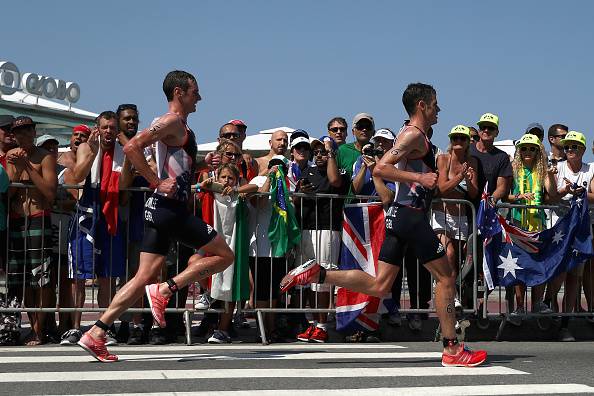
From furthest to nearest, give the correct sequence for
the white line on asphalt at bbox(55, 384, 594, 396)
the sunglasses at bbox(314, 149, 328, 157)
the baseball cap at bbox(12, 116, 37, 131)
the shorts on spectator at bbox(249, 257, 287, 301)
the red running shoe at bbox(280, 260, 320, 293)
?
the sunglasses at bbox(314, 149, 328, 157), the shorts on spectator at bbox(249, 257, 287, 301), the baseball cap at bbox(12, 116, 37, 131), the red running shoe at bbox(280, 260, 320, 293), the white line on asphalt at bbox(55, 384, 594, 396)

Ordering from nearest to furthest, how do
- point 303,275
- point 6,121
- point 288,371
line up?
point 288,371
point 303,275
point 6,121

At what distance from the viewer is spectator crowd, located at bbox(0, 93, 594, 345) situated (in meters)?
10.4

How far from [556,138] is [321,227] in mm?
3876

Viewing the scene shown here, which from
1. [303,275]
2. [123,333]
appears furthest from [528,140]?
[123,333]

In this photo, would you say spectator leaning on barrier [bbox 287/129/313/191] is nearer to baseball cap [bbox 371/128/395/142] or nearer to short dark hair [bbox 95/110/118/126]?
baseball cap [bbox 371/128/395/142]

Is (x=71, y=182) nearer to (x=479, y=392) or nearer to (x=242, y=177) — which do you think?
(x=242, y=177)

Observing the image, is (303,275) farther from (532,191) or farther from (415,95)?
(532,191)

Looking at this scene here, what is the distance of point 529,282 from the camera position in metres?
11.6

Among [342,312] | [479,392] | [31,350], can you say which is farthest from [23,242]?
[479,392]

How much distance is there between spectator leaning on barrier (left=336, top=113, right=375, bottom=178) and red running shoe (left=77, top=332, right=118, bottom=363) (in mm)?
4123

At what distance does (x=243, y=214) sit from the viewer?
1071cm

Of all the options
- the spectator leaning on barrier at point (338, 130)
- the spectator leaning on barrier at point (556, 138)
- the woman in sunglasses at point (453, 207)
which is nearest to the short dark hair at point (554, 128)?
the spectator leaning on barrier at point (556, 138)

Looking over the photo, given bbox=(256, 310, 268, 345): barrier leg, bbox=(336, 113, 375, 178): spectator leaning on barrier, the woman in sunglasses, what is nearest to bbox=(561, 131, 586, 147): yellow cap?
A: the woman in sunglasses

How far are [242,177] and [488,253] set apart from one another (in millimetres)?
2789
